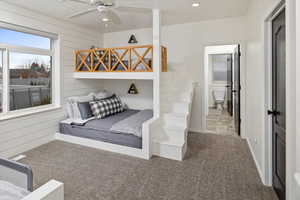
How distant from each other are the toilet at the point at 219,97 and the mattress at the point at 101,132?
16.6ft

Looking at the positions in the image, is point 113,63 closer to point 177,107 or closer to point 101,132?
point 101,132

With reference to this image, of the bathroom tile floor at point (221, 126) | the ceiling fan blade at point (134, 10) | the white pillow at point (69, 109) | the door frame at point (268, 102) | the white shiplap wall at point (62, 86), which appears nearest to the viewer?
the door frame at point (268, 102)

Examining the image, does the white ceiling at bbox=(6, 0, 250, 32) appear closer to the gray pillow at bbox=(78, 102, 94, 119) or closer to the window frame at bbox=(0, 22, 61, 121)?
the window frame at bbox=(0, 22, 61, 121)

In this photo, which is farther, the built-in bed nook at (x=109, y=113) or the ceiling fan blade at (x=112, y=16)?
the built-in bed nook at (x=109, y=113)

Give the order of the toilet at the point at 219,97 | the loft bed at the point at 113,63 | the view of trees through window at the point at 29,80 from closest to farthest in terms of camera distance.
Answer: the view of trees through window at the point at 29,80
the loft bed at the point at 113,63
the toilet at the point at 219,97

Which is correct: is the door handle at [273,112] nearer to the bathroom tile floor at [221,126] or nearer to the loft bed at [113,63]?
the loft bed at [113,63]

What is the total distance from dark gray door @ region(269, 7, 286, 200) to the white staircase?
1.25 meters

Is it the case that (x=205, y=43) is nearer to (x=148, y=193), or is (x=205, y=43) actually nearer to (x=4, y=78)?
(x=148, y=193)

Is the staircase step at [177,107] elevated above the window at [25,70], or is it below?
below

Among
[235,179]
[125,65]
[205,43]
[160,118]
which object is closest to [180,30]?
[205,43]

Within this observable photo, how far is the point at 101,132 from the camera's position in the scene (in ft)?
10.9

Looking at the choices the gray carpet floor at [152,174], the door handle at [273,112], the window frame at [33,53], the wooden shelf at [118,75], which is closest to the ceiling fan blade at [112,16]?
the wooden shelf at [118,75]

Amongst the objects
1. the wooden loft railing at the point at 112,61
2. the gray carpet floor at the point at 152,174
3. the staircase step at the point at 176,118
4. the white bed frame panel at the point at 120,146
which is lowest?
the gray carpet floor at the point at 152,174

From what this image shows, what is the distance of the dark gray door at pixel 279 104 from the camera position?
5.70 ft
